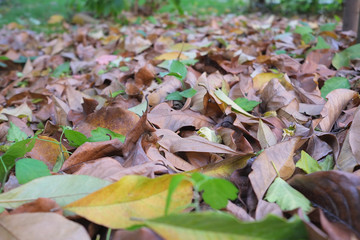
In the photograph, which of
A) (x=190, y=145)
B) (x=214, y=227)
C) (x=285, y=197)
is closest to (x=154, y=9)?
(x=190, y=145)

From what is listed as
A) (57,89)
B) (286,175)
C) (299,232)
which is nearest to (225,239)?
(299,232)

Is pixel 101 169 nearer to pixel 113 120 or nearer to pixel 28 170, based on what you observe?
pixel 28 170

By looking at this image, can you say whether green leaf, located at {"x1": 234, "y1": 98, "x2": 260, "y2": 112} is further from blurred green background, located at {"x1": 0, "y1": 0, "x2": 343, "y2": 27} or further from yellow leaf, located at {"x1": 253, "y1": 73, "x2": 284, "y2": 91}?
blurred green background, located at {"x1": 0, "y1": 0, "x2": 343, "y2": 27}

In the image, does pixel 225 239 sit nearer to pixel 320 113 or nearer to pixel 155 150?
pixel 155 150

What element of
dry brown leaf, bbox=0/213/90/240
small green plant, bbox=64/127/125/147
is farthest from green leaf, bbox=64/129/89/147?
dry brown leaf, bbox=0/213/90/240

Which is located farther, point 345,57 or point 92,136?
point 345,57
